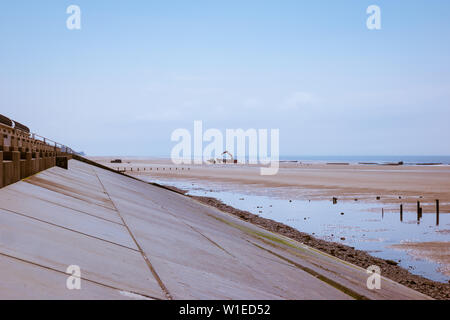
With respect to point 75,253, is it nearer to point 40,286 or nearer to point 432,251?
point 40,286

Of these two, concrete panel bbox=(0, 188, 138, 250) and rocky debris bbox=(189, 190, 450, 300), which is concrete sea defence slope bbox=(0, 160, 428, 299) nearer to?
concrete panel bbox=(0, 188, 138, 250)

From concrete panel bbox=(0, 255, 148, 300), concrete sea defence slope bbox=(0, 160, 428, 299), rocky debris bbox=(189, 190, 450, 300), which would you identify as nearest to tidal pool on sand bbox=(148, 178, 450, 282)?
rocky debris bbox=(189, 190, 450, 300)

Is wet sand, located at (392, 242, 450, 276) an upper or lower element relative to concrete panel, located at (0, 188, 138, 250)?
lower

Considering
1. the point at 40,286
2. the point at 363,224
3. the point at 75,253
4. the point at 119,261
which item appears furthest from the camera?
the point at 363,224

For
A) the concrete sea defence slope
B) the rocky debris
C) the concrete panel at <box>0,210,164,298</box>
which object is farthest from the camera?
the rocky debris

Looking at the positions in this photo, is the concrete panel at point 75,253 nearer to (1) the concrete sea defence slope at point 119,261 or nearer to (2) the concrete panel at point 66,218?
(1) the concrete sea defence slope at point 119,261

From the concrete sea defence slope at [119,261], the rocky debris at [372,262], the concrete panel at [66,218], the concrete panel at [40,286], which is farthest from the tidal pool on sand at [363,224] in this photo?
the concrete panel at [40,286]

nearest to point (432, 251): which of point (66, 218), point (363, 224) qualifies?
point (363, 224)

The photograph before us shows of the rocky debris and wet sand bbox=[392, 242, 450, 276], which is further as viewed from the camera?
wet sand bbox=[392, 242, 450, 276]

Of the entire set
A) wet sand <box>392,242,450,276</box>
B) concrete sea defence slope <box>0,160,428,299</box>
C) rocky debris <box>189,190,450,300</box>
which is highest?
concrete sea defence slope <box>0,160,428,299</box>

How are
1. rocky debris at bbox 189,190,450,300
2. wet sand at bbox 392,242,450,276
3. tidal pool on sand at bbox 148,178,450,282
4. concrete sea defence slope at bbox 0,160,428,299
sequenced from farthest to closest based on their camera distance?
1. tidal pool on sand at bbox 148,178,450,282
2. wet sand at bbox 392,242,450,276
3. rocky debris at bbox 189,190,450,300
4. concrete sea defence slope at bbox 0,160,428,299

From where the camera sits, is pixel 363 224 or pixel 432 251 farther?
pixel 363 224
